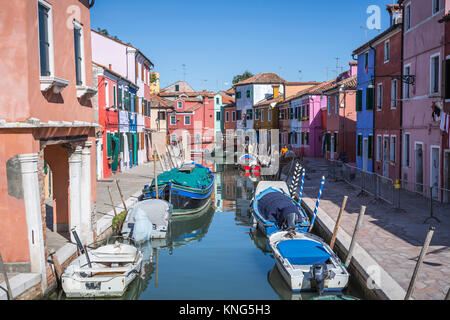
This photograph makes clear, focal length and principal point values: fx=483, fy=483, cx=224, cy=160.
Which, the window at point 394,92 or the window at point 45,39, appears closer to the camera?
the window at point 45,39

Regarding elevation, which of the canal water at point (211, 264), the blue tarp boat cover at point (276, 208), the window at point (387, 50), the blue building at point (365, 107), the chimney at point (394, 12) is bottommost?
the canal water at point (211, 264)

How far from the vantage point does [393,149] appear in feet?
71.0

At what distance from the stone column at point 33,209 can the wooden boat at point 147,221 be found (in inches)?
209

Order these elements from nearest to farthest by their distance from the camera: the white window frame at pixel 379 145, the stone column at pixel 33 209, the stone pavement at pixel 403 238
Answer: the stone column at pixel 33 209, the stone pavement at pixel 403 238, the white window frame at pixel 379 145

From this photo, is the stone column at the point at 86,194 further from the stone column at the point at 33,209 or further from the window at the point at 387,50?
A: the window at the point at 387,50

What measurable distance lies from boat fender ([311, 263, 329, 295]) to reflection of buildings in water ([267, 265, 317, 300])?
13.0 inches

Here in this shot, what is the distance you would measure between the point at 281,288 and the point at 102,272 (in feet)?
13.2

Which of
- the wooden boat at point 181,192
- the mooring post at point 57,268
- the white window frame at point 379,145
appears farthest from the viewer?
the white window frame at point 379,145

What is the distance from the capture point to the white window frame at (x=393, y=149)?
21375 millimetres

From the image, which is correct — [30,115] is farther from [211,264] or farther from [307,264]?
[307,264]

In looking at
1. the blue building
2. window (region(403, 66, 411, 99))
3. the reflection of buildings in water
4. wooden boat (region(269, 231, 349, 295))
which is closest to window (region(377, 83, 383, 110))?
the blue building

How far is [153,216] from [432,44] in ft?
37.5

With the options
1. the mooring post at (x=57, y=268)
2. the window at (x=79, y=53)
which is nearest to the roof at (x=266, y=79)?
the window at (x=79, y=53)

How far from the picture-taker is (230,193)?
89.2 feet
